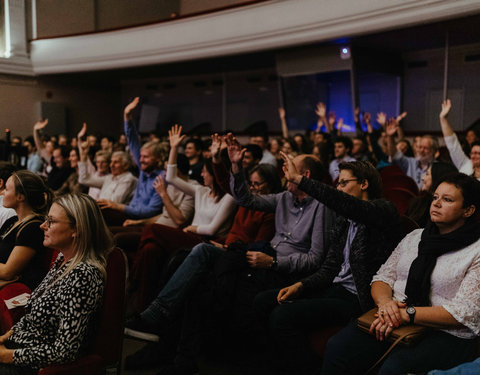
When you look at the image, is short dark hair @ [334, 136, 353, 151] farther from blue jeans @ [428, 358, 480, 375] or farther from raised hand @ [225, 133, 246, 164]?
blue jeans @ [428, 358, 480, 375]

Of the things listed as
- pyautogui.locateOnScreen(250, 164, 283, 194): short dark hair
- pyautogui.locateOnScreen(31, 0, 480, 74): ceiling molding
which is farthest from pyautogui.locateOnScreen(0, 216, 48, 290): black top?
pyautogui.locateOnScreen(31, 0, 480, 74): ceiling molding

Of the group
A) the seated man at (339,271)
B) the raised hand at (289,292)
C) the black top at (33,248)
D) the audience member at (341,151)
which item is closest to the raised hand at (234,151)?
the seated man at (339,271)

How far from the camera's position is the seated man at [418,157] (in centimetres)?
464

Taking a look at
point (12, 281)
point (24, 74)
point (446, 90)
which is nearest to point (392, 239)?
point (12, 281)

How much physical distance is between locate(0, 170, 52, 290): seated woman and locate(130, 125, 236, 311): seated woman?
27.2 inches

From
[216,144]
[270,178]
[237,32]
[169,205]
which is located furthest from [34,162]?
[270,178]

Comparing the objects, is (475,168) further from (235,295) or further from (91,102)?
(91,102)

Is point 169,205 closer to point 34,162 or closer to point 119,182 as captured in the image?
point 119,182

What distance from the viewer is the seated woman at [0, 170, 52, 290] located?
232 cm

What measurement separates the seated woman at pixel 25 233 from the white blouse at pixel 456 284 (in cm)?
156

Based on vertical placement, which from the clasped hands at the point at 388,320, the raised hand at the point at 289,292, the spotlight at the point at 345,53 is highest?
the spotlight at the point at 345,53

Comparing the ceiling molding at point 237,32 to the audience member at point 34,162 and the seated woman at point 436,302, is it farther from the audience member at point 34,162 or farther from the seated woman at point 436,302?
the seated woman at point 436,302

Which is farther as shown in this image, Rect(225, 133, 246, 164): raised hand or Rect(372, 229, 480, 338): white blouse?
Rect(225, 133, 246, 164): raised hand

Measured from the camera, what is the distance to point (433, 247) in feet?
6.22
